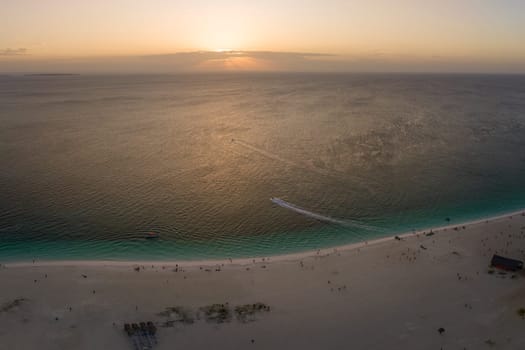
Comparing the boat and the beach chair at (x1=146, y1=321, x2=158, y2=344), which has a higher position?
the boat

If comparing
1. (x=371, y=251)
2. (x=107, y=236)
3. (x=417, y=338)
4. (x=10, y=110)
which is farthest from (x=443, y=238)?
(x=10, y=110)

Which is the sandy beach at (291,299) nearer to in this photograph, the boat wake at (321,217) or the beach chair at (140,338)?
the beach chair at (140,338)

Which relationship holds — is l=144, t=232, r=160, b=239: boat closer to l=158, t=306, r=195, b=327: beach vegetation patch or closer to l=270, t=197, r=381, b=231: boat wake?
l=158, t=306, r=195, b=327: beach vegetation patch

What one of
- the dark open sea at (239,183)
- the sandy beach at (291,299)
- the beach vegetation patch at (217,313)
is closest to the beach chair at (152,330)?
the sandy beach at (291,299)

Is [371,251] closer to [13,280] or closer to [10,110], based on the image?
[13,280]

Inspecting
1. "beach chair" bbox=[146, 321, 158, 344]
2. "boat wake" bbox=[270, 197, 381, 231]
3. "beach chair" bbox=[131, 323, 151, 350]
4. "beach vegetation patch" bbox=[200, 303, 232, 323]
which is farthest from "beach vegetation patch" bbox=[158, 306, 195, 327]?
"boat wake" bbox=[270, 197, 381, 231]

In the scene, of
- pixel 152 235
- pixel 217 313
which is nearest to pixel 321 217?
pixel 152 235
